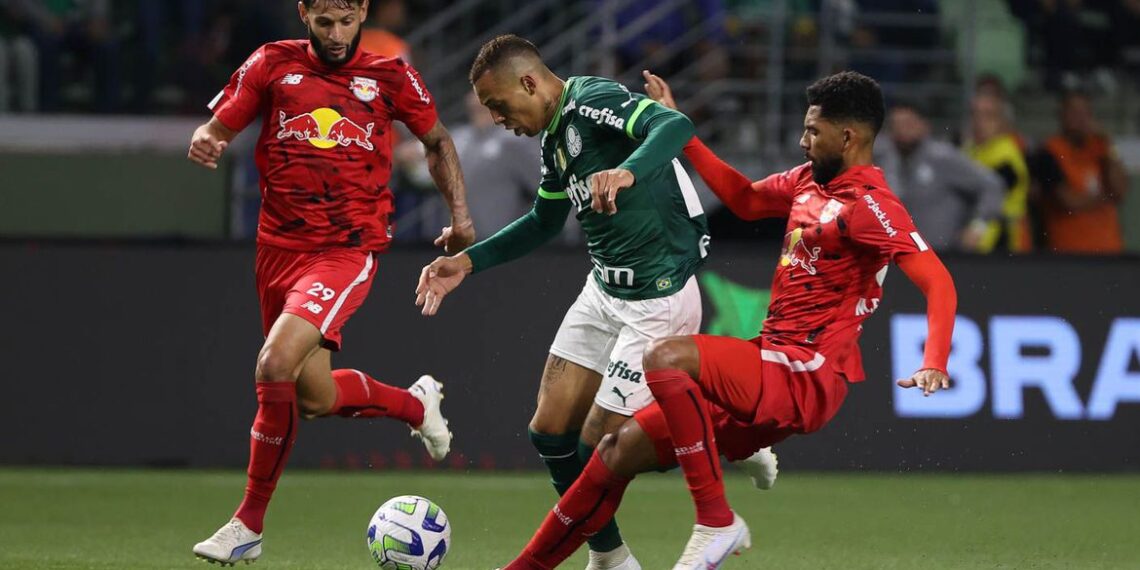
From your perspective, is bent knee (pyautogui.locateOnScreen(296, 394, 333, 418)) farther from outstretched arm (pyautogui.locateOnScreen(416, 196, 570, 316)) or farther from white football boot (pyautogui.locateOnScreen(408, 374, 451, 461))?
outstretched arm (pyautogui.locateOnScreen(416, 196, 570, 316))

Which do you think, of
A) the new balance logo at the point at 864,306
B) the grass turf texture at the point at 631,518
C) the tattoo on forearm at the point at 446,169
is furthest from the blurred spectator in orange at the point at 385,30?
the new balance logo at the point at 864,306

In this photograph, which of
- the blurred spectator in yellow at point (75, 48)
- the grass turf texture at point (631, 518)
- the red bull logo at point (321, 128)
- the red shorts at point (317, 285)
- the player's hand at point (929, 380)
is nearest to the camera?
the player's hand at point (929, 380)

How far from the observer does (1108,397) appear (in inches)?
448

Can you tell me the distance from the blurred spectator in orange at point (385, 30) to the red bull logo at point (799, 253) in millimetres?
6176

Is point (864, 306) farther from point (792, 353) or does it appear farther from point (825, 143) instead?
point (825, 143)

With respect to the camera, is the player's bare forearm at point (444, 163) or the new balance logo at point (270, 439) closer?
the new balance logo at point (270, 439)

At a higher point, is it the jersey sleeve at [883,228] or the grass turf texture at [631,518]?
the jersey sleeve at [883,228]

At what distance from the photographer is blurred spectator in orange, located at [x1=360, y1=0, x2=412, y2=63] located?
1295cm

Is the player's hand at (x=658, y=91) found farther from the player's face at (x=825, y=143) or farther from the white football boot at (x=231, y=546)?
the white football boot at (x=231, y=546)

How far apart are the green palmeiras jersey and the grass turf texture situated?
1298 millimetres

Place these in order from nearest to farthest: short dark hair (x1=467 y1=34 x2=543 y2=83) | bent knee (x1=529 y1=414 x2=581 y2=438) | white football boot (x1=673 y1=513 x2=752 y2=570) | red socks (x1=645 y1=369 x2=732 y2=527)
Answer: white football boot (x1=673 y1=513 x2=752 y2=570) < red socks (x1=645 y1=369 x2=732 y2=527) < short dark hair (x1=467 y1=34 x2=543 y2=83) < bent knee (x1=529 y1=414 x2=581 y2=438)

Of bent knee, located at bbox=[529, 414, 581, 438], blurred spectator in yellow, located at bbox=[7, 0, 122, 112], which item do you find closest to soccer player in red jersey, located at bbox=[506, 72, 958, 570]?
bent knee, located at bbox=[529, 414, 581, 438]

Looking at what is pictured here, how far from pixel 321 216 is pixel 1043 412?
5.73 m

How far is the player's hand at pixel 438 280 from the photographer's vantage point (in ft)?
22.1
